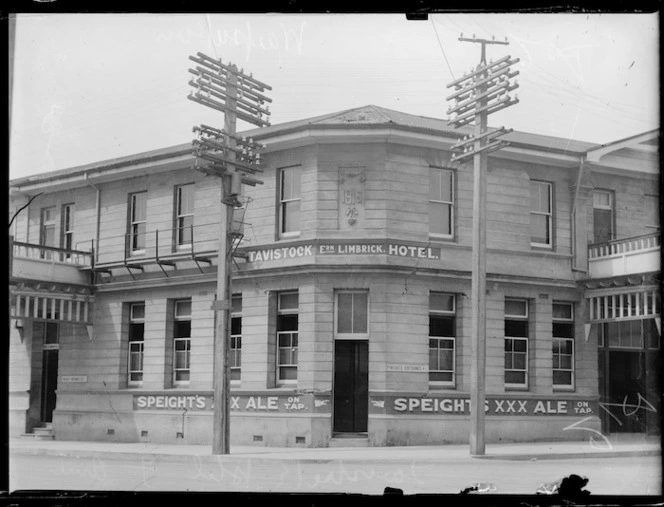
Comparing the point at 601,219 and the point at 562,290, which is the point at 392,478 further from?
the point at 601,219

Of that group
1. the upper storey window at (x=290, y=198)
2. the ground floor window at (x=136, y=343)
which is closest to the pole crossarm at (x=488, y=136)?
the upper storey window at (x=290, y=198)

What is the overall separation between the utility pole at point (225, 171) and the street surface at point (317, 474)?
4.11 feet

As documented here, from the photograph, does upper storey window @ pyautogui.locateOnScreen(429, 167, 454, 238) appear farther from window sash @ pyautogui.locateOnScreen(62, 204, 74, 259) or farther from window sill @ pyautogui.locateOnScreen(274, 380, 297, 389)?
window sash @ pyautogui.locateOnScreen(62, 204, 74, 259)

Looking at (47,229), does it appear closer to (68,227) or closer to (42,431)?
(68,227)

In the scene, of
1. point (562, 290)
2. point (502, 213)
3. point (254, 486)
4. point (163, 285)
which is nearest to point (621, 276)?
point (562, 290)

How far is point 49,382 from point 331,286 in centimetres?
587

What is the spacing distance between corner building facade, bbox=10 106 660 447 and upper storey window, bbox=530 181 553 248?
0.11 feet

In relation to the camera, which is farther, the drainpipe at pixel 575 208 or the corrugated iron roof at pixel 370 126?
the drainpipe at pixel 575 208

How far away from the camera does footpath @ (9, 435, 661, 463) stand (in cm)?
1298

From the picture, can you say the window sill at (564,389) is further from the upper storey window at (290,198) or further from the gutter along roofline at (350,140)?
the upper storey window at (290,198)

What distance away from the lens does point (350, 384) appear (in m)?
16.0

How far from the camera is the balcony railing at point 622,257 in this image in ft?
47.1

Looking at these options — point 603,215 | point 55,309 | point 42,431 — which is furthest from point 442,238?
point 42,431

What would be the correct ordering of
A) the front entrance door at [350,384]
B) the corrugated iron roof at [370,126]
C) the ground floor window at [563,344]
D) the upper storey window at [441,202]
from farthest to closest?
1. the front entrance door at [350,384]
2. the upper storey window at [441,202]
3. the ground floor window at [563,344]
4. the corrugated iron roof at [370,126]
